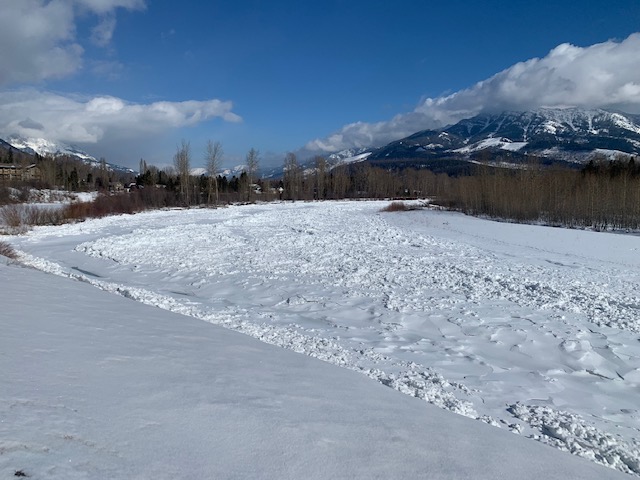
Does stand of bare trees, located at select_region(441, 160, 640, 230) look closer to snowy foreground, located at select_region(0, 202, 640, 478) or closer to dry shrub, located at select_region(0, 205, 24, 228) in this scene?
snowy foreground, located at select_region(0, 202, 640, 478)

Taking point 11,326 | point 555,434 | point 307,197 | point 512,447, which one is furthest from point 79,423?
point 307,197

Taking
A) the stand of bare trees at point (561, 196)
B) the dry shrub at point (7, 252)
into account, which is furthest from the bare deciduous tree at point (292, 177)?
the dry shrub at point (7, 252)

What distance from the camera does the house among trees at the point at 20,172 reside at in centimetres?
8423

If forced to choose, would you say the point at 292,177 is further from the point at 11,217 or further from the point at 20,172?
the point at 11,217

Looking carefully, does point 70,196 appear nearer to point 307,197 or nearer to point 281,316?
point 307,197

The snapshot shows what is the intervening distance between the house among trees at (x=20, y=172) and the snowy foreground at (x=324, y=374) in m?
90.4

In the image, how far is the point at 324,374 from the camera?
561cm

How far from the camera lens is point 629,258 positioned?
18.6 metres

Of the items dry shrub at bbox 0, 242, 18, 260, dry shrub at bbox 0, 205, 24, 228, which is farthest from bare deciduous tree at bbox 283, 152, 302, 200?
dry shrub at bbox 0, 242, 18, 260

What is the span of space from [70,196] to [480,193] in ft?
219

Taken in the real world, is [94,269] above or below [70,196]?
below

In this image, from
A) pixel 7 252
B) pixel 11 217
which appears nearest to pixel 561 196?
pixel 7 252

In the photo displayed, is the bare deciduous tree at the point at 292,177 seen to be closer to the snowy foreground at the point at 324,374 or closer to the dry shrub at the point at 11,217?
the dry shrub at the point at 11,217

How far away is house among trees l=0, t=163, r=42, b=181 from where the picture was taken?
84.2 m
